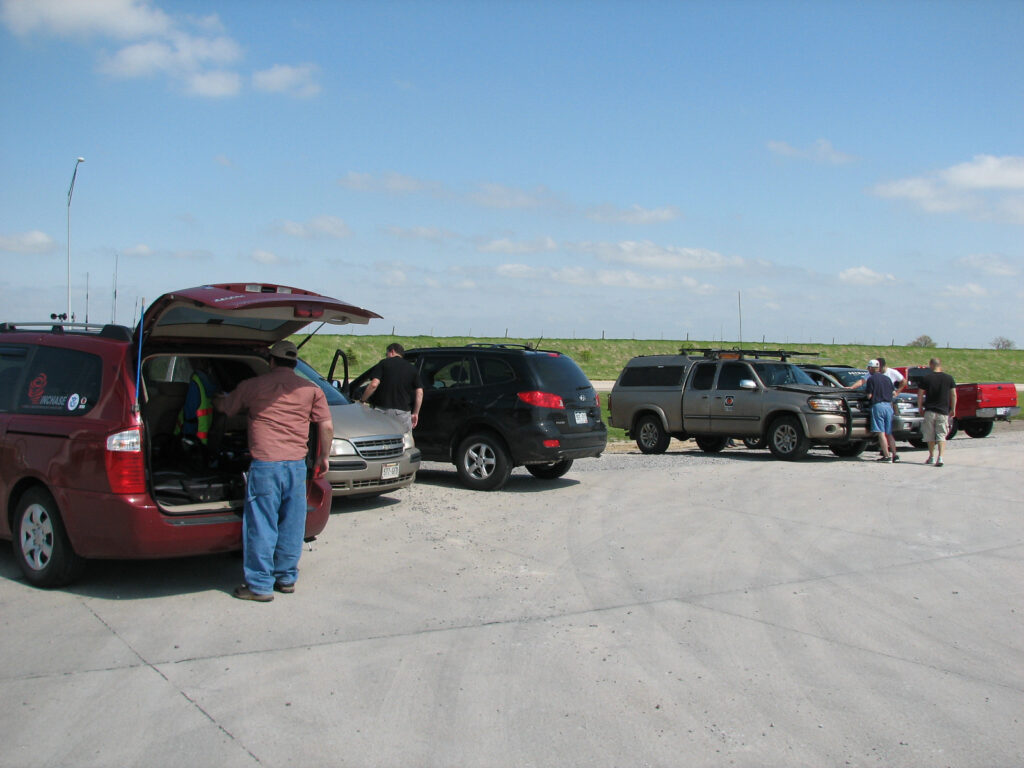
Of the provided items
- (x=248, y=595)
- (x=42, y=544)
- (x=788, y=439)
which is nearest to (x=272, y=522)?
(x=248, y=595)

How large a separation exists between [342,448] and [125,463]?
11.8 feet

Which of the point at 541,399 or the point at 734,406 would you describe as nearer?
the point at 541,399

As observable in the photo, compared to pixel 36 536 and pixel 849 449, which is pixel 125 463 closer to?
pixel 36 536

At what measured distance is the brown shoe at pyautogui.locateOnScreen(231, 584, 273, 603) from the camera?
22.0 feet

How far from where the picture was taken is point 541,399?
38.7 ft

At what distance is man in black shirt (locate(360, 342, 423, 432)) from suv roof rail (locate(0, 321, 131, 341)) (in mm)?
4465

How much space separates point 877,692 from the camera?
5141 millimetres

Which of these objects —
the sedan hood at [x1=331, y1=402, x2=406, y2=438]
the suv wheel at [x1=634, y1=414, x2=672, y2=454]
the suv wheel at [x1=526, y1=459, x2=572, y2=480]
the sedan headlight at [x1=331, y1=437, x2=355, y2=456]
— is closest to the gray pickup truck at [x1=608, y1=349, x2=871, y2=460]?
the suv wheel at [x1=634, y1=414, x2=672, y2=454]

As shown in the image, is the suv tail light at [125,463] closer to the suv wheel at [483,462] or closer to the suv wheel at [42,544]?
the suv wheel at [42,544]

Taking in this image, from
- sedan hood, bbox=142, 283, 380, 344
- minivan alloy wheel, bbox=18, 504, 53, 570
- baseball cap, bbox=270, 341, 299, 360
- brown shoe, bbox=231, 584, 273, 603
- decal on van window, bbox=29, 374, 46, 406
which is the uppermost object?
sedan hood, bbox=142, 283, 380, 344

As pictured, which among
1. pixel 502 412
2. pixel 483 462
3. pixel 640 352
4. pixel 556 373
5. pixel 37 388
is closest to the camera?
pixel 37 388

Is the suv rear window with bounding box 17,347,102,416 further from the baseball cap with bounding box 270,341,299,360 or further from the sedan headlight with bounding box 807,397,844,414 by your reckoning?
the sedan headlight with bounding box 807,397,844,414

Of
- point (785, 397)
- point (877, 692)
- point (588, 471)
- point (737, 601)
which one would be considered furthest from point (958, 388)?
point (877, 692)

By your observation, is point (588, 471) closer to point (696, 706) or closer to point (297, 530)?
point (297, 530)
